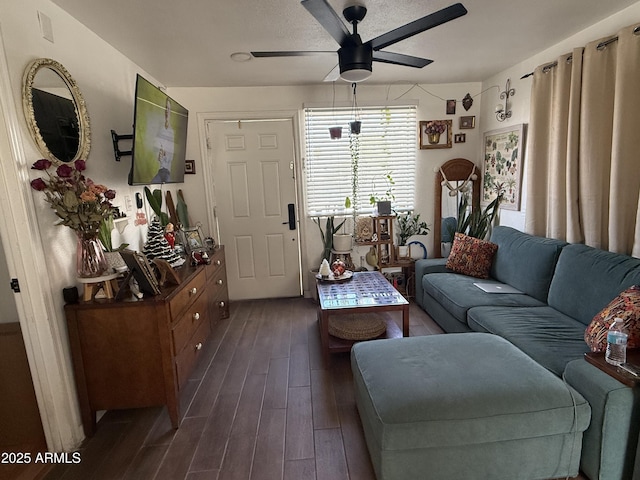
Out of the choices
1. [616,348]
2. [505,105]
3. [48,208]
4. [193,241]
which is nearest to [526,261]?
[616,348]

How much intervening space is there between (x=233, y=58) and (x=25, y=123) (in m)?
1.60

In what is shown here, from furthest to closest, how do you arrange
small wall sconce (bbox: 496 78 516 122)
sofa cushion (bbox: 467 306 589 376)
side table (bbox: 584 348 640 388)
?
small wall sconce (bbox: 496 78 516 122)
sofa cushion (bbox: 467 306 589 376)
side table (bbox: 584 348 640 388)

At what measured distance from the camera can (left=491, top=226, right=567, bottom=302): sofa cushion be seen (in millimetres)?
2566

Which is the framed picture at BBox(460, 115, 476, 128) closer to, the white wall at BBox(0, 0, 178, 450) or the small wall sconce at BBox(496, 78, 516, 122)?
the small wall sconce at BBox(496, 78, 516, 122)

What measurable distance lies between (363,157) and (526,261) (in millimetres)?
2007

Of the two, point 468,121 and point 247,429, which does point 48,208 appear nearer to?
point 247,429

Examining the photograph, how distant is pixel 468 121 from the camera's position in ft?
12.8

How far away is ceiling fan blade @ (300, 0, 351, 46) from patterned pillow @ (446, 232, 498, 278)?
219cm

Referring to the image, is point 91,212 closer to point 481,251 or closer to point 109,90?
point 109,90

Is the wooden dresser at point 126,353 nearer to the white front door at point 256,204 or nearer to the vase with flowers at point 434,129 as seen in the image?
the white front door at point 256,204

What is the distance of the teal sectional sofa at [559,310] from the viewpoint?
1.40 meters

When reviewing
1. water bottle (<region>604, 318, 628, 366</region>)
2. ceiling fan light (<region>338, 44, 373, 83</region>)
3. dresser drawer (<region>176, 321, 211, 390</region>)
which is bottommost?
dresser drawer (<region>176, 321, 211, 390</region>)

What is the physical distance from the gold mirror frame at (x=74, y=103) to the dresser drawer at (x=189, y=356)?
1.30 meters

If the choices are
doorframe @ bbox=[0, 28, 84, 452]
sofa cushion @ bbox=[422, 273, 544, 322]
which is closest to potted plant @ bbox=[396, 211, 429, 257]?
sofa cushion @ bbox=[422, 273, 544, 322]
